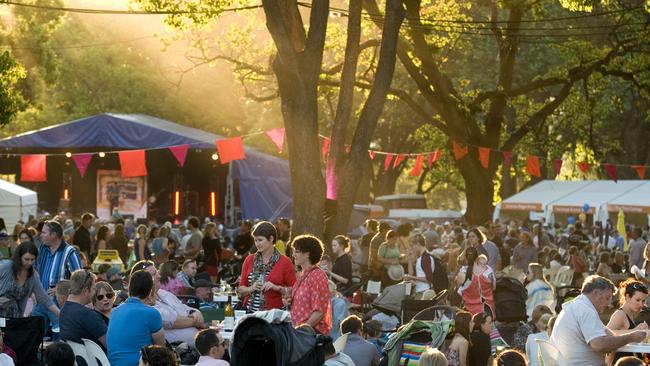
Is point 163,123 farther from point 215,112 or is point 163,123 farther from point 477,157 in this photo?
point 215,112

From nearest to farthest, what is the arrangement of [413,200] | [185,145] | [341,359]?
[341,359]
[185,145]
[413,200]

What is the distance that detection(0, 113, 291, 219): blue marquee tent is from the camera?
36.1m

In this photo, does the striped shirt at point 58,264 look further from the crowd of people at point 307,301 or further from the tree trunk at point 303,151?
the tree trunk at point 303,151

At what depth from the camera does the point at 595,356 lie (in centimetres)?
905

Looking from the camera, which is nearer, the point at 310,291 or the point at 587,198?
the point at 310,291

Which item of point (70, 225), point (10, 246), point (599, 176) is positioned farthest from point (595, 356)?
point (599, 176)

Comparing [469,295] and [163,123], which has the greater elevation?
[163,123]

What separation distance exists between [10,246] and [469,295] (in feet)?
27.9

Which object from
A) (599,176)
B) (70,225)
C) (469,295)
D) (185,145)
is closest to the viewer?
(469,295)

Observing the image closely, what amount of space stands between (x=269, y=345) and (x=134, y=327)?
74.6 inches

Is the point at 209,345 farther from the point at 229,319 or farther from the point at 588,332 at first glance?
the point at 229,319

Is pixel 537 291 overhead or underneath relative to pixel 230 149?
underneath

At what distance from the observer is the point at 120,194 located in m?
40.2

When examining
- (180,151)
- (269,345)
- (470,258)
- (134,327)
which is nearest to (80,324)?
(134,327)
